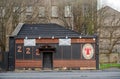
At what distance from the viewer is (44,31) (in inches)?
2704

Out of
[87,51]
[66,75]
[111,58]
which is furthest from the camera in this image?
[111,58]

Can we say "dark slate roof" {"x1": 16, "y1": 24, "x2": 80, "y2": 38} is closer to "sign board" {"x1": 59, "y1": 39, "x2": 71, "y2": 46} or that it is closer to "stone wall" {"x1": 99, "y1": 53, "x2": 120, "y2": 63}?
"sign board" {"x1": 59, "y1": 39, "x2": 71, "y2": 46}

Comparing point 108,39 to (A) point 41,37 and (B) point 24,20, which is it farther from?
(A) point 41,37

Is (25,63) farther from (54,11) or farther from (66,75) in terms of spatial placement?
(66,75)

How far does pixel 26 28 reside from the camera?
68.2 meters

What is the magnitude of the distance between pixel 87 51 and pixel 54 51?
200 inches

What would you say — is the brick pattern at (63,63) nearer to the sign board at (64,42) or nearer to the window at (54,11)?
the sign board at (64,42)

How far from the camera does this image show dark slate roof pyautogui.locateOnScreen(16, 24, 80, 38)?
216ft

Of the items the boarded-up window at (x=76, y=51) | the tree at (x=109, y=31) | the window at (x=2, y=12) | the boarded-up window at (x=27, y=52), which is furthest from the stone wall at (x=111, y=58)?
the window at (x=2, y=12)

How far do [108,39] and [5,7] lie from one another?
30.2 meters

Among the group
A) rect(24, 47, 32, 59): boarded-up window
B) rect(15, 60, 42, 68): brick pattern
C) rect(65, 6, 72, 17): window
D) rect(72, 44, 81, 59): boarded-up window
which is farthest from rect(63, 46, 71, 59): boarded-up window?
rect(65, 6, 72, 17): window

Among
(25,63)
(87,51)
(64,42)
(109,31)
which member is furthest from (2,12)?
(109,31)

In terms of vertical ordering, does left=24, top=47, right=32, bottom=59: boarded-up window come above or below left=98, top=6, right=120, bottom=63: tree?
below

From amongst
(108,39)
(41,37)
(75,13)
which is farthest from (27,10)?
(108,39)
